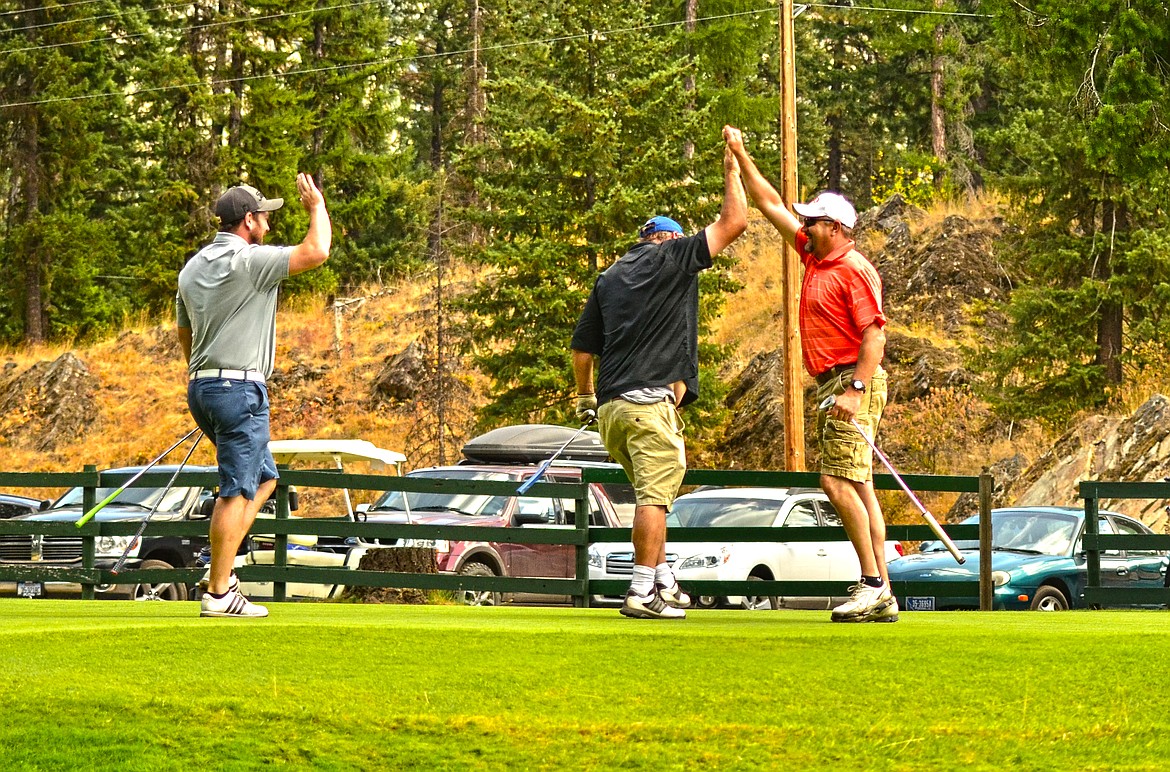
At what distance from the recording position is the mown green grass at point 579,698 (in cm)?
561

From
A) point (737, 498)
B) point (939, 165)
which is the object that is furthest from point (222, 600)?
point (939, 165)

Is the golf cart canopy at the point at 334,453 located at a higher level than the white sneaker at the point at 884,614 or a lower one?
higher

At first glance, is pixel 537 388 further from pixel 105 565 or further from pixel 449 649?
pixel 449 649

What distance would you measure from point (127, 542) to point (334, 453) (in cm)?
502

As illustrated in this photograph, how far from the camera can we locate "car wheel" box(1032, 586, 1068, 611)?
16172 mm

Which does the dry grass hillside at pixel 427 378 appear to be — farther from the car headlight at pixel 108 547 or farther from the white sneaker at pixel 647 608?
the white sneaker at pixel 647 608

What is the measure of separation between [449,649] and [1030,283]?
27.7 meters

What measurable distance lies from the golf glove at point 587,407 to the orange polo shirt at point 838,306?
134 cm

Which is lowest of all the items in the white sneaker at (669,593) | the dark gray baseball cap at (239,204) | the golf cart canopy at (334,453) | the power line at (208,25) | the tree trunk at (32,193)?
the white sneaker at (669,593)

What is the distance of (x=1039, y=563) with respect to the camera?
53.8 ft

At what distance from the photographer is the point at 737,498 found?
18.4 meters

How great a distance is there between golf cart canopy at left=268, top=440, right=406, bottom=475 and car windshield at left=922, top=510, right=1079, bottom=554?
8.37m

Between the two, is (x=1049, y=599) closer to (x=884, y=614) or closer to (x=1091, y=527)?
(x=1091, y=527)

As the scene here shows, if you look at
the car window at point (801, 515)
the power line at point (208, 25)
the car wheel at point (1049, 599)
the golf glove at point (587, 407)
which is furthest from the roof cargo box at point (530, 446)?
the power line at point (208, 25)
